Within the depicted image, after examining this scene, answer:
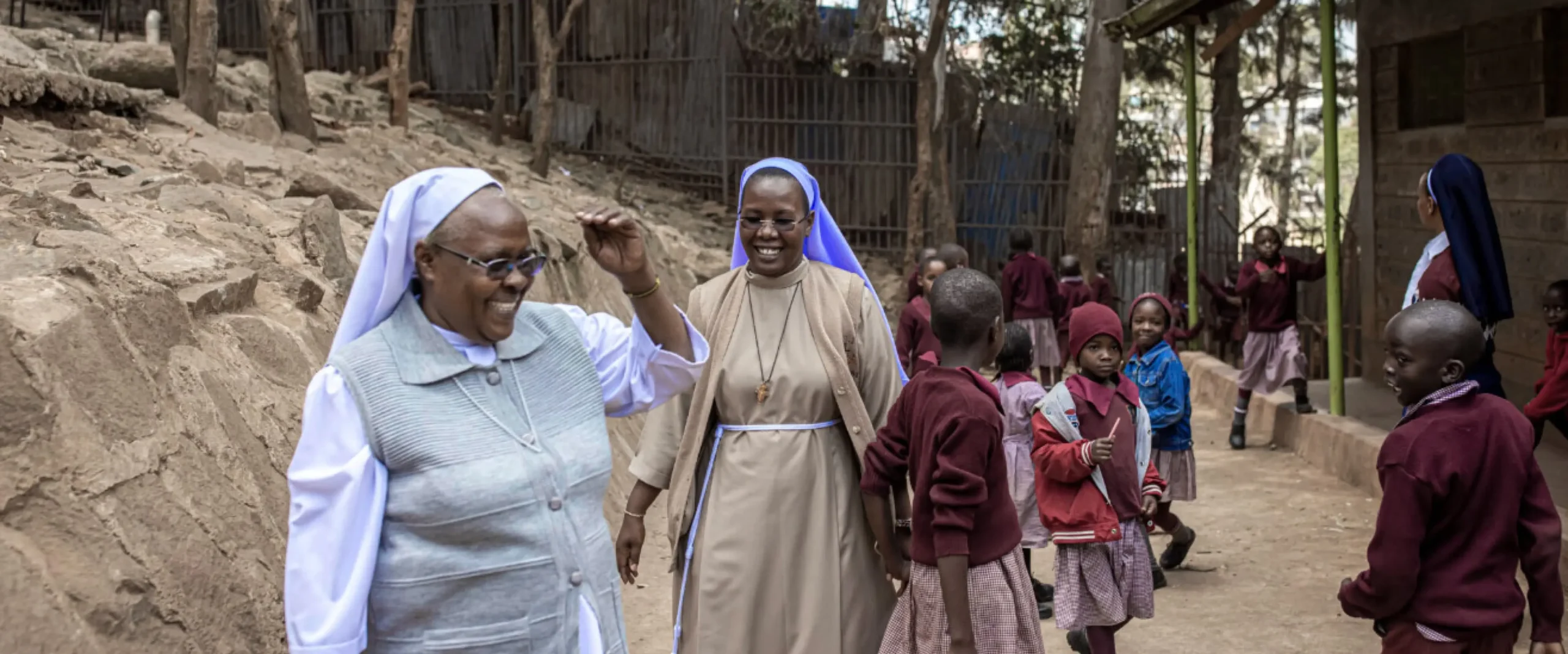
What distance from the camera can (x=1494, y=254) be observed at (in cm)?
541

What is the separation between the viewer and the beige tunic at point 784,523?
3893 millimetres

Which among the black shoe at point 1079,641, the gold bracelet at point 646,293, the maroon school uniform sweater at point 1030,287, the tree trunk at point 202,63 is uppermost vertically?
the tree trunk at point 202,63

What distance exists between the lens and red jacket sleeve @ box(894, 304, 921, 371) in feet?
24.9

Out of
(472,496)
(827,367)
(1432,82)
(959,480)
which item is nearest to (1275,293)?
(1432,82)

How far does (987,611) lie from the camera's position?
3.61 metres

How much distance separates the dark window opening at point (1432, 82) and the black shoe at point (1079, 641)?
6.38 meters

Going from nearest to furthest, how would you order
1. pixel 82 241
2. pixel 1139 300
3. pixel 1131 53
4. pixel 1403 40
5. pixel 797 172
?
pixel 797 172
pixel 82 241
pixel 1139 300
pixel 1403 40
pixel 1131 53

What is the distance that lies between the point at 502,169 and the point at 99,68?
3.56m

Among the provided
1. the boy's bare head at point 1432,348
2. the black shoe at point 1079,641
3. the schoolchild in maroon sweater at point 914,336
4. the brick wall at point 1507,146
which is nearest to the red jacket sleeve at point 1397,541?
the boy's bare head at point 1432,348

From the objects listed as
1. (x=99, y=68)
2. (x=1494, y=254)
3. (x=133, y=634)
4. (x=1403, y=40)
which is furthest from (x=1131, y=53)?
(x=133, y=634)

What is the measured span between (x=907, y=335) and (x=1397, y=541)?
448 centimetres

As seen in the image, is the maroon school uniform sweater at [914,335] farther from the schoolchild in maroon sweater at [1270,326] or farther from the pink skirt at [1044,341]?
the pink skirt at [1044,341]

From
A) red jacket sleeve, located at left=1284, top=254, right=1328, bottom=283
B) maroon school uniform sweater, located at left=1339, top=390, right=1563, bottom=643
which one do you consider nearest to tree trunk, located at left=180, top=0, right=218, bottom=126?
red jacket sleeve, located at left=1284, top=254, right=1328, bottom=283

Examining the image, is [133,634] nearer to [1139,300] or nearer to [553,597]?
[553,597]
